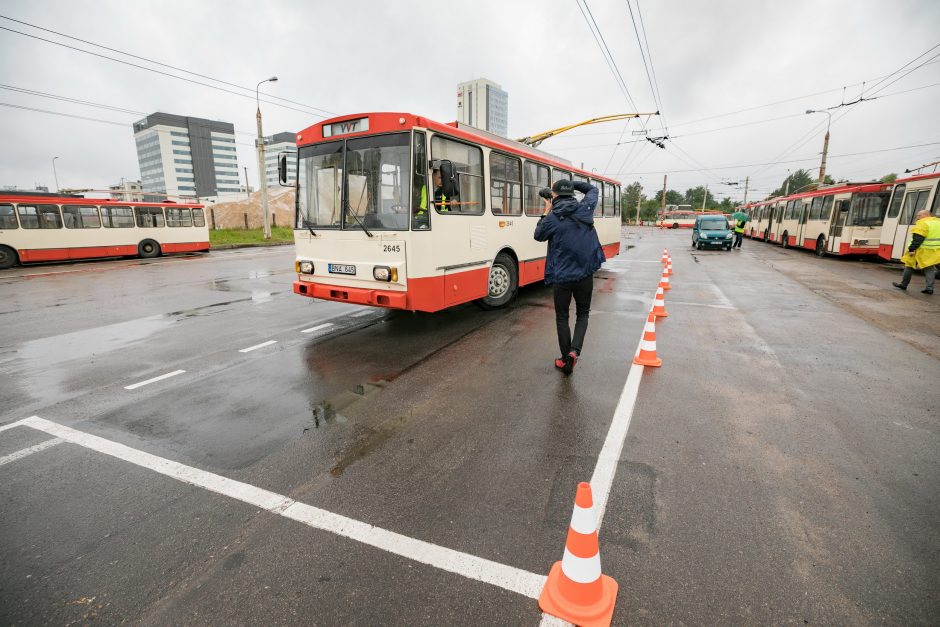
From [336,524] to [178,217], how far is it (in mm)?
24223

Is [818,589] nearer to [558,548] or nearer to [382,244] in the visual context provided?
[558,548]

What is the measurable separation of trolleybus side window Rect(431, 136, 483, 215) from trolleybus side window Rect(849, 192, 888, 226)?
17600 millimetres

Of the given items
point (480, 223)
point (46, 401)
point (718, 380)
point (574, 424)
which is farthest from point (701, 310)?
point (46, 401)

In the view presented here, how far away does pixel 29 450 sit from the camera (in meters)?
3.54

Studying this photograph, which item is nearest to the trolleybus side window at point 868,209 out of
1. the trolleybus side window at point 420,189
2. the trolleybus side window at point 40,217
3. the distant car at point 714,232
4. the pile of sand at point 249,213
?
the distant car at point 714,232

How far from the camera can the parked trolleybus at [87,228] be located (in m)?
16.6

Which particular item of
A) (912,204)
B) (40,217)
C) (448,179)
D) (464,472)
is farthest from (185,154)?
(464,472)

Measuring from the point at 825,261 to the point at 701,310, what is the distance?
13.9 metres

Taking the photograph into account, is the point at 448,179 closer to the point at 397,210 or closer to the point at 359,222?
the point at 397,210

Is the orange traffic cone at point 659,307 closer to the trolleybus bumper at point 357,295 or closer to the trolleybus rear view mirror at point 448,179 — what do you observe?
the trolleybus rear view mirror at point 448,179

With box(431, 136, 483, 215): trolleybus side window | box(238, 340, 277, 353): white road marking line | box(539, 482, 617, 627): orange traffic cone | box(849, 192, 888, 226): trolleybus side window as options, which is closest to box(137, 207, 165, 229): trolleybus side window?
box(238, 340, 277, 353): white road marking line

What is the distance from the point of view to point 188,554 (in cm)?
244

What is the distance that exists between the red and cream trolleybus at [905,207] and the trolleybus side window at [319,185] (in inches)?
685

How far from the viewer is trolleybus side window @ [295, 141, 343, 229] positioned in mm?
6422
